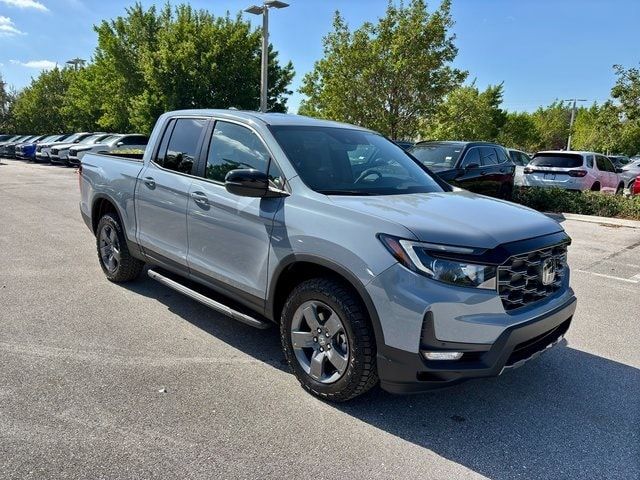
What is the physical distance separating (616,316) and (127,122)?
28.6m

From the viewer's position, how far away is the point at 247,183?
3316 mm

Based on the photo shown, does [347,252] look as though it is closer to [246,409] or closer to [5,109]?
[246,409]

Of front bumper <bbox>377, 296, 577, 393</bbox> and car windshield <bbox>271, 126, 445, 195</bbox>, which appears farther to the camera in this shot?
→ car windshield <bbox>271, 126, 445, 195</bbox>

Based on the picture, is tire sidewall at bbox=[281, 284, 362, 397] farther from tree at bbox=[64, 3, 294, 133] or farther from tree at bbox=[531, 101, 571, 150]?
tree at bbox=[531, 101, 571, 150]

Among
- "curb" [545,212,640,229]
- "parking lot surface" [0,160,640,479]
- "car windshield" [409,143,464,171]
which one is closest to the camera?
"parking lot surface" [0,160,640,479]

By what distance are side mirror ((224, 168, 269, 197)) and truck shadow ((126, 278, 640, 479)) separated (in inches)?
52.2

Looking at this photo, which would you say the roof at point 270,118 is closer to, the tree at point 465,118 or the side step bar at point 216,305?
the side step bar at point 216,305

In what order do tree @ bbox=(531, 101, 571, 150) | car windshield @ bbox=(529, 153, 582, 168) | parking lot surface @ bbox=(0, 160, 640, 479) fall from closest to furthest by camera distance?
1. parking lot surface @ bbox=(0, 160, 640, 479)
2. car windshield @ bbox=(529, 153, 582, 168)
3. tree @ bbox=(531, 101, 571, 150)

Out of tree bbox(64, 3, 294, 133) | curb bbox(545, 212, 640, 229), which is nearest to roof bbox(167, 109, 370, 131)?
curb bbox(545, 212, 640, 229)

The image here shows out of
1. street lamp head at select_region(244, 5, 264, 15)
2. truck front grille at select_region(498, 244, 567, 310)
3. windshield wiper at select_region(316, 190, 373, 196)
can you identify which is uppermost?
street lamp head at select_region(244, 5, 264, 15)

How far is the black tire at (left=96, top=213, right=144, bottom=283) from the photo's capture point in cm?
526

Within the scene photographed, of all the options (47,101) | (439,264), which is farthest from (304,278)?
(47,101)

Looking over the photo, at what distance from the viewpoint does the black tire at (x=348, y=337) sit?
2.93 meters

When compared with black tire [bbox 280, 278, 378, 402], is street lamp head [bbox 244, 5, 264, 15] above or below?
above
